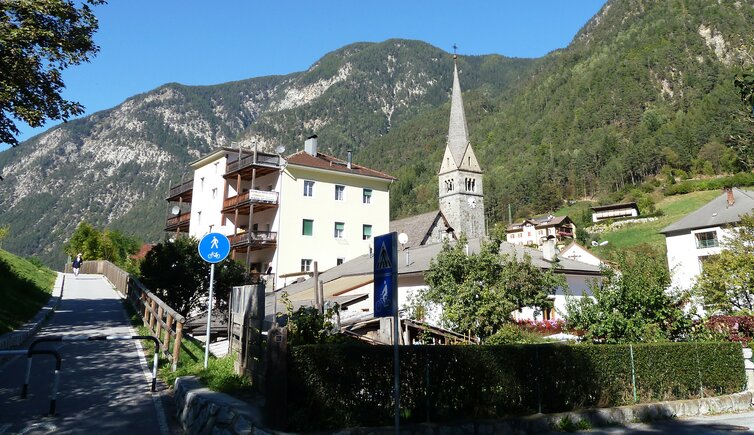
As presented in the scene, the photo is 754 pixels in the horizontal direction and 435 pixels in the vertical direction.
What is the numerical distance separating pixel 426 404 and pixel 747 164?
5980mm

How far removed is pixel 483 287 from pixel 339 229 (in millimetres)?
22783

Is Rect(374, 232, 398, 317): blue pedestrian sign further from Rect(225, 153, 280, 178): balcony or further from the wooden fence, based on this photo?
Rect(225, 153, 280, 178): balcony

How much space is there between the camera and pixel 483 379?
8.73 m

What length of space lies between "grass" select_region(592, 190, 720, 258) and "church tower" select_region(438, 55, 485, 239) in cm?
1964

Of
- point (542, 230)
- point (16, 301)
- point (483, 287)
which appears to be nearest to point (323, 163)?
point (483, 287)

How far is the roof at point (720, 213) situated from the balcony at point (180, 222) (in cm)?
4891

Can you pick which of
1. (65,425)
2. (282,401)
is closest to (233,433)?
(282,401)

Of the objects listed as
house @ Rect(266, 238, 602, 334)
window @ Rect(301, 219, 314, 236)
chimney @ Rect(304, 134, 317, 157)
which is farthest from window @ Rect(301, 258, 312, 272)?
chimney @ Rect(304, 134, 317, 157)

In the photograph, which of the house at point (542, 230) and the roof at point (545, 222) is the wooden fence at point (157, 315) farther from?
the roof at point (545, 222)

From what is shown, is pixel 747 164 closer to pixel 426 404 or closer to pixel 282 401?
pixel 426 404

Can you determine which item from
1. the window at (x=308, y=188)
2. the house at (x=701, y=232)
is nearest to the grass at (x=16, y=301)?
the window at (x=308, y=188)

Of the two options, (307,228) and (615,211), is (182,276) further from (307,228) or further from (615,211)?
(615,211)

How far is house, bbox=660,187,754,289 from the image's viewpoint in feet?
161

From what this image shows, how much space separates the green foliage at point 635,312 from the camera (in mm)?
13388
